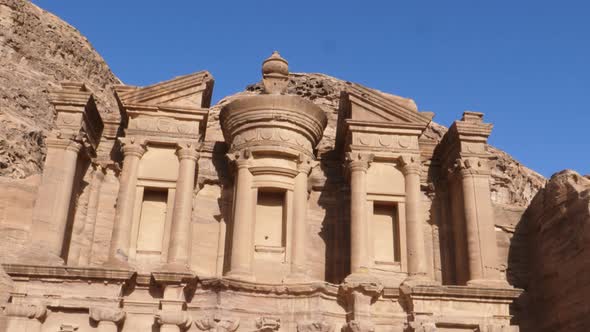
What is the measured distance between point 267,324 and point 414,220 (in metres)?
4.45

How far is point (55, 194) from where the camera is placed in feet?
51.1

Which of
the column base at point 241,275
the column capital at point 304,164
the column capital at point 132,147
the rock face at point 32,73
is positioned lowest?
the column base at point 241,275

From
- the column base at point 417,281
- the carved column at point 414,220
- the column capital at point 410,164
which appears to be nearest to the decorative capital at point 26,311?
the column base at point 417,281

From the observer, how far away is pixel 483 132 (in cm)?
1727

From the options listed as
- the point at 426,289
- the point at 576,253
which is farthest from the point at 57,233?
the point at 576,253

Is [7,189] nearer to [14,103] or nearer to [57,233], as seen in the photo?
[57,233]

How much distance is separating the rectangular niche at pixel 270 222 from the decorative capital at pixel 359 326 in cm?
265

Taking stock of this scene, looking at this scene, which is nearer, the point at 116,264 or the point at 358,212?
the point at 116,264

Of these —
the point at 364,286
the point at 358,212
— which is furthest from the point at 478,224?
the point at 364,286

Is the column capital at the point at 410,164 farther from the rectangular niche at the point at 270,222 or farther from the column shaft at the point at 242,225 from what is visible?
the column shaft at the point at 242,225

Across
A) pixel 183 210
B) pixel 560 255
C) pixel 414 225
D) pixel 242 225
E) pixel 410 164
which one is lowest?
pixel 560 255

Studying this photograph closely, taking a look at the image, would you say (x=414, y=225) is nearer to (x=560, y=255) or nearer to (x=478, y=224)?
(x=478, y=224)

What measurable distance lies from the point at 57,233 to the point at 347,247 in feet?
23.4

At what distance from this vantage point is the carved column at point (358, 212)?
15.5 m
